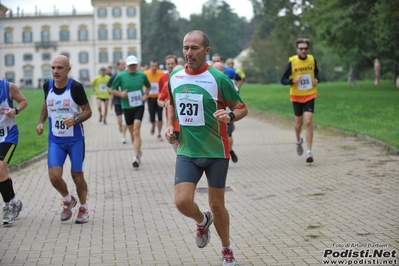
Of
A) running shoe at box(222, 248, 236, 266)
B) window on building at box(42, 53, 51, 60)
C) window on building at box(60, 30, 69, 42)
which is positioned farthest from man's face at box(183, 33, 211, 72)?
window on building at box(42, 53, 51, 60)

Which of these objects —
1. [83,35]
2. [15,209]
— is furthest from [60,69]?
[83,35]

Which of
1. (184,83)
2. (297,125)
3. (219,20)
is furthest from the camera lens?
(219,20)

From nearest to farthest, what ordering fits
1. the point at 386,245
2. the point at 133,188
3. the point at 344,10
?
the point at 386,245
the point at 133,188
the point at 344,10

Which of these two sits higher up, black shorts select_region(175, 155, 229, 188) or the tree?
the tree

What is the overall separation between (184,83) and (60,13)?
443 feet

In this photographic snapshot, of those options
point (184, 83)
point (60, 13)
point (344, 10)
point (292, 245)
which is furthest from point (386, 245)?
point (60, 13)

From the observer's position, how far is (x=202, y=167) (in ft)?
21.9

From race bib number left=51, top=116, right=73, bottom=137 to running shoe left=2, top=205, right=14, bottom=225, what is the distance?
1089 millimetres

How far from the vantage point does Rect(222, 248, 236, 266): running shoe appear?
21.8 ft

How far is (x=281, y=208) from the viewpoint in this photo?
382 inches

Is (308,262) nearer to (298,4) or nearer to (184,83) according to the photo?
(184,83)

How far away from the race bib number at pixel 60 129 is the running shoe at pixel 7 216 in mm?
1089

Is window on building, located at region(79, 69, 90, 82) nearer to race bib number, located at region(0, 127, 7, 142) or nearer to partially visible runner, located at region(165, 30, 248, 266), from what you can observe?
race bib number, located at region(0, 127, 7, 142)

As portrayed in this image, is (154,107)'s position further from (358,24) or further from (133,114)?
(358,24)
